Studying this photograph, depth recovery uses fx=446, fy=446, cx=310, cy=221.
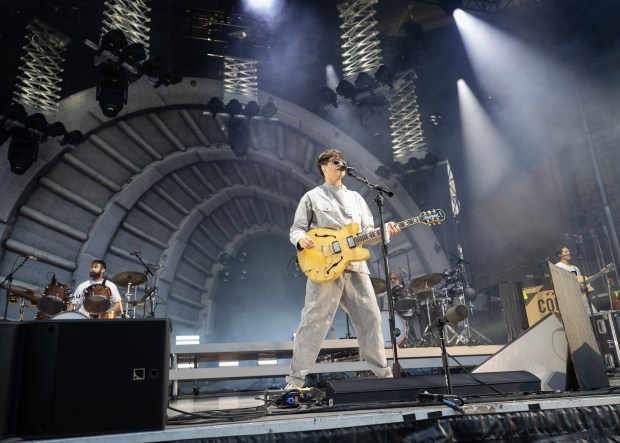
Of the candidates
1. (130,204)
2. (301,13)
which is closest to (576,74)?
(301,13)

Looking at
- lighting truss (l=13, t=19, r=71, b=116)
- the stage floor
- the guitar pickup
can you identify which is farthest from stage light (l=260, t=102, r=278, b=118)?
the stage floor

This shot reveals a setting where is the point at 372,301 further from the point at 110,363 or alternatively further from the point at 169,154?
the point at 169,154

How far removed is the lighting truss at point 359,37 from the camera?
9.95 m

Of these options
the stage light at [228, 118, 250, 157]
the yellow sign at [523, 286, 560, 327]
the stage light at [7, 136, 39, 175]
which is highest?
the stage light at [228, 118, 250, 157]

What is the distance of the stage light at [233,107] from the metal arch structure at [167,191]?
27.1 inches

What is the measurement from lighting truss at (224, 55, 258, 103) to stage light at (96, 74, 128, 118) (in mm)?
2368

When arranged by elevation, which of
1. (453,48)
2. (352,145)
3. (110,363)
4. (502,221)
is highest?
(453,48)

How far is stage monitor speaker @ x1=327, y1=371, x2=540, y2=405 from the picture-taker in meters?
2.60

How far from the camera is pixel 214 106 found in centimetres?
994

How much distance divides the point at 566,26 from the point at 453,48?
9.09 ft

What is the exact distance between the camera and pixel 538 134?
11.1 meters

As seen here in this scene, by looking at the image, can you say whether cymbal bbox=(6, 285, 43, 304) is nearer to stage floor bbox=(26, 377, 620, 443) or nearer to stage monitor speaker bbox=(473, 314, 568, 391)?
stage floor bbox=(26, 377, 620, 443)

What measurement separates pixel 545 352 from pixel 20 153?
9023 mm

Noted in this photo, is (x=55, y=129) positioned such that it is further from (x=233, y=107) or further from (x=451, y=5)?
(x=451, y=5)
